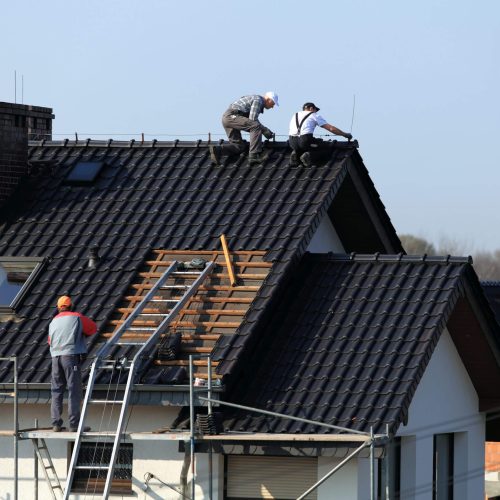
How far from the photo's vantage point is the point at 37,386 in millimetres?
19547

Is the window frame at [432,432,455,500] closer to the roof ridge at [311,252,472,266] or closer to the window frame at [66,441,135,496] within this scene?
the roof ridge at [311,252,472,266]

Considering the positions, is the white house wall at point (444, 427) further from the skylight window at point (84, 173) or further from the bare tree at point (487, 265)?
the bare tree at point (487, 265)

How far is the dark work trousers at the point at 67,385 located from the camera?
18797 mm

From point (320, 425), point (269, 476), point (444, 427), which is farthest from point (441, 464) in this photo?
point (320, 425)

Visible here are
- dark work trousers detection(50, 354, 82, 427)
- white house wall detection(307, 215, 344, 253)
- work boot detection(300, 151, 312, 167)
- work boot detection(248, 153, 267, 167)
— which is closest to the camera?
dark work trousers detection(50, 354, 82, 427)

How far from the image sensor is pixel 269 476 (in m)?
19.7

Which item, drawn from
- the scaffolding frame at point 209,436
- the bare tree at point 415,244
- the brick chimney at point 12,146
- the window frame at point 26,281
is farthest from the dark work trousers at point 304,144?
the bare tree at point 415,244

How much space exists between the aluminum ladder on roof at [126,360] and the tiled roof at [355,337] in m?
1.22

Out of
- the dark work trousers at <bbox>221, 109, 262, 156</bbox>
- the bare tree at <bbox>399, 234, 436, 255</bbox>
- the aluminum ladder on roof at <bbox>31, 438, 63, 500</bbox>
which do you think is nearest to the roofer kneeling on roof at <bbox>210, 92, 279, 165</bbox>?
the dark work trousers at <bbox>221, 109, 262, 156</bbox>

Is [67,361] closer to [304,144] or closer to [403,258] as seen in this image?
[403,258]

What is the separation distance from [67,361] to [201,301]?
2479 millimetres

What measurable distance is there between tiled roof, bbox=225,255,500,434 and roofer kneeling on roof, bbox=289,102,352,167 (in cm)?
180

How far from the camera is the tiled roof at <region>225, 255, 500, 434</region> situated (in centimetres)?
1897

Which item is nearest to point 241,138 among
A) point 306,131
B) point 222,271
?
point 306,131
